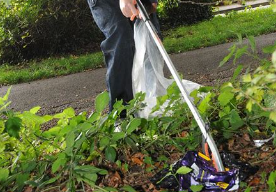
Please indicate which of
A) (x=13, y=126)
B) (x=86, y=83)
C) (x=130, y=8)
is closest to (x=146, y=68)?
(x=130, y=8)

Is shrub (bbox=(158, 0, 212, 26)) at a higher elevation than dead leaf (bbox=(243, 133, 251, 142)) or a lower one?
lower

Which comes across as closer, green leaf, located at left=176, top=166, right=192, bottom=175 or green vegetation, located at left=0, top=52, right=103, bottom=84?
green leaf, located at left=176, top=166, right=192, bottom=175

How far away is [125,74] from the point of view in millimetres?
3264

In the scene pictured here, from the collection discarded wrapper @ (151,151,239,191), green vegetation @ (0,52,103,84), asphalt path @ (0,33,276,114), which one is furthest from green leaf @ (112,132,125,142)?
green vegetation @ (0,52,103,84)

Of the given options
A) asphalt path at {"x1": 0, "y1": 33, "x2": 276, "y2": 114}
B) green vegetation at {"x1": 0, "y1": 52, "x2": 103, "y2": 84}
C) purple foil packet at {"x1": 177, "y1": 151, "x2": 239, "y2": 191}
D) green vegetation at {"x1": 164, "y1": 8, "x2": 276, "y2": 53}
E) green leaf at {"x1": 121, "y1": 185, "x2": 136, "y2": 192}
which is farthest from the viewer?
green vegetation at {"x1": 164, "y1": 8, "x2": 276, "y2": 53}

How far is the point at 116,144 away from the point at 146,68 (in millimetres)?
967

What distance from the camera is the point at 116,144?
8.16 feet

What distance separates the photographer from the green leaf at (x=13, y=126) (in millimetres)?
2342

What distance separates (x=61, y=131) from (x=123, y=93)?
1.02 metres

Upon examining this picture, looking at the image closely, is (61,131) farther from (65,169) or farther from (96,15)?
(96,15)

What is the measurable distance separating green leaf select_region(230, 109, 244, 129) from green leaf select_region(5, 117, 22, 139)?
116 cm

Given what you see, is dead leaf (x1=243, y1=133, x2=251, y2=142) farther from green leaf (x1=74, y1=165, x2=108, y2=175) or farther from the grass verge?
the grass verge

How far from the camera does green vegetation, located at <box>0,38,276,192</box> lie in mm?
2285

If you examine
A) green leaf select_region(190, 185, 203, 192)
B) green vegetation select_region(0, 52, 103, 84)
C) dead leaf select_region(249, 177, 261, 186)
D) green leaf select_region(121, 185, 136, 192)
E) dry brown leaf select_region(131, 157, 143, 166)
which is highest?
green leaf select_region(121, 185, 136, 192)
